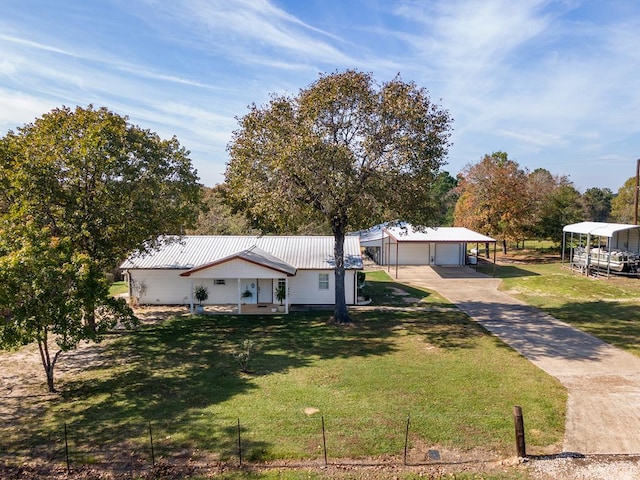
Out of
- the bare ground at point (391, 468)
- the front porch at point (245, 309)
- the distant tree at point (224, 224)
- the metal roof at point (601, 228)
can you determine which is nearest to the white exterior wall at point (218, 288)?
the front porch at point (245, 309)

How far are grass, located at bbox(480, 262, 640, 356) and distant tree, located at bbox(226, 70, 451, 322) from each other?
30.9ft

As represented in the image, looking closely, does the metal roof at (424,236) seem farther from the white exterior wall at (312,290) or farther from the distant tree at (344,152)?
the distant tree at (344,152)

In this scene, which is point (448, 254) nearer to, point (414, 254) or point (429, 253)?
point (429, 253)

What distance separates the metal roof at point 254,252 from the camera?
24.2m

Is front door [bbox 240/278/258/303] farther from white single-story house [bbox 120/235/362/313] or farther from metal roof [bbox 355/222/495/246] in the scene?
metal roof [bbox 355/222/495/246]

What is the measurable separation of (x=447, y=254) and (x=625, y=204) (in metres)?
37.1

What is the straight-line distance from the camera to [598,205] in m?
82.1

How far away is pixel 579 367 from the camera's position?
47.2ft

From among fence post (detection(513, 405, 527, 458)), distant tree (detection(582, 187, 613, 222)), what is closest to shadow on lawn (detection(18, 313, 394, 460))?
fence post (detection(513, 405, 527, 458))

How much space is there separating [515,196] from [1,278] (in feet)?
137

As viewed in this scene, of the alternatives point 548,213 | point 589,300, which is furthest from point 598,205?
point 589,300

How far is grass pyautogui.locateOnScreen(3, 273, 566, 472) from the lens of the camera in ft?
31.7

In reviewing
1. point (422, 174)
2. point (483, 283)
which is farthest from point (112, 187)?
point (483, 283)

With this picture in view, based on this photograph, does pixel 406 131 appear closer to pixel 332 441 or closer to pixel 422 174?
pixel 422 174
